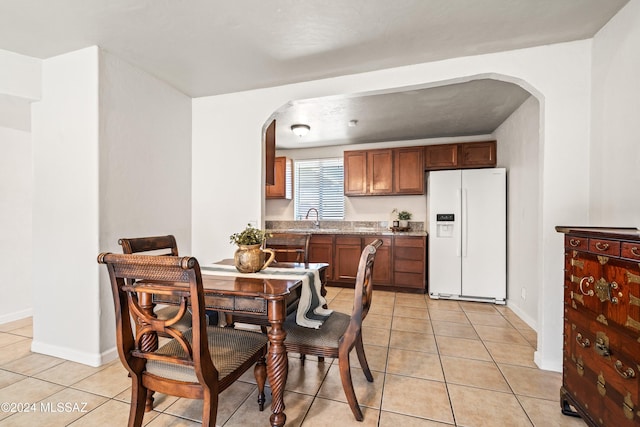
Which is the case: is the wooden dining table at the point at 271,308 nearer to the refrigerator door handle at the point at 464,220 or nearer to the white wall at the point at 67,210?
the white wall at the point at 67,210

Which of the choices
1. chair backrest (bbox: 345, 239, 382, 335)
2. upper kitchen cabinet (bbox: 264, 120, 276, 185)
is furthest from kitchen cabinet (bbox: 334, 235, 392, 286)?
chair backrest (bbox: 345, 239, 382, 335)

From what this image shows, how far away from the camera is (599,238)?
1.33 meters

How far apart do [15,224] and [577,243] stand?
5.01 meters

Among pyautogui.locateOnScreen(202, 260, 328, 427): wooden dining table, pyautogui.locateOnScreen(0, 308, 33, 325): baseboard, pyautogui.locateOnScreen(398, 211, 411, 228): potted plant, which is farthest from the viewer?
pyautogui.locateOnScreen(398, 211, 411, 228): potted plant

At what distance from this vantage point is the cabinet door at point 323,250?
4.46 meters

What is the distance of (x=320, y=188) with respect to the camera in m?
5.31

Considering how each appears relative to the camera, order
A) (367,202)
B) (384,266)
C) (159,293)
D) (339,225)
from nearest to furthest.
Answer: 1. (159,293)
2. (384,266)
3. (367,202)
4. (339,225)

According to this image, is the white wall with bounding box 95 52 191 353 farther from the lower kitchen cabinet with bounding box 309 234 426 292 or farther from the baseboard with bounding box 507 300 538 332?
the baseboard with bounding box 507 300 538 332

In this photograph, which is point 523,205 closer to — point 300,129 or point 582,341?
point 582,341

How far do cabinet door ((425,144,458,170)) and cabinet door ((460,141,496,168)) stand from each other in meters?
0.11


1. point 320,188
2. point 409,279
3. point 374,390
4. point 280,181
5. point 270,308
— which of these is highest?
point 280,181

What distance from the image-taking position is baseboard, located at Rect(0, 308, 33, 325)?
9.68ft

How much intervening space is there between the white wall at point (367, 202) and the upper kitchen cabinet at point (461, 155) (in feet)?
1.39

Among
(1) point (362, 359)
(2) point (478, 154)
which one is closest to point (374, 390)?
(1) point (362, 359)
